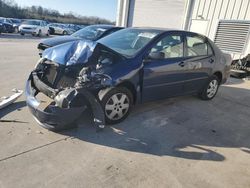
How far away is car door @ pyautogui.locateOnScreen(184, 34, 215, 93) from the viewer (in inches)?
189

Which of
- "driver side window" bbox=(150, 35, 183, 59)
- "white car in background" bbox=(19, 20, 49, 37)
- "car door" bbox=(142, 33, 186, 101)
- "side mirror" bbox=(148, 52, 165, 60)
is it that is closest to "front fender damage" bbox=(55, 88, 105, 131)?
"car door" bbox=(142, 33, 186, 101)

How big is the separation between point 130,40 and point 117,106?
1432 millimetres

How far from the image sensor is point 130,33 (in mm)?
4746

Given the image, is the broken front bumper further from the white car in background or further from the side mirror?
the white car in background

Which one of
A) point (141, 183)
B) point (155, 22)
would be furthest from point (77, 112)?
point (155, 22)

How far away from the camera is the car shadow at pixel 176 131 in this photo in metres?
3.35

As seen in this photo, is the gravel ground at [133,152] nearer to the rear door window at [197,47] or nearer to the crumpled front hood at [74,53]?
the crumpled front hood at [74,53]

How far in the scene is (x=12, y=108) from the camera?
4191 mm

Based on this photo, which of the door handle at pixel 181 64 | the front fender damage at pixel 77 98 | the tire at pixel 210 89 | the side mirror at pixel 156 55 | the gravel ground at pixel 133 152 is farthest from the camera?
the tire at pixel 210 89

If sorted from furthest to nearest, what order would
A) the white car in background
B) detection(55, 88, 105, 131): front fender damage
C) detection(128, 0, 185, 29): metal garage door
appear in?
the white car in background
detection(128, 0, 185, 29): metal garage door
detection(55, 88, 105, 131): front fender damage

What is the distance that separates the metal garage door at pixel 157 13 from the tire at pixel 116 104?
9056mm

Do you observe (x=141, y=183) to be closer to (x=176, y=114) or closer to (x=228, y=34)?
(x=176, y=114)

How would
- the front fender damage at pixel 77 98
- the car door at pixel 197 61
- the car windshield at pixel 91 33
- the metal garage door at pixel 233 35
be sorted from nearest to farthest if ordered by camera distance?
1. the front fender damage at pixel 77 98
2. the car door at pixel 197 61
3. the car windshield at pixel 91 33
4. the metal garage door at pixel 233 35

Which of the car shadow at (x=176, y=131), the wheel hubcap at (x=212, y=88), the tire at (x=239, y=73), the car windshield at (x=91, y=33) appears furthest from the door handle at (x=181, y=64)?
the tire at (x=239, y=73)
